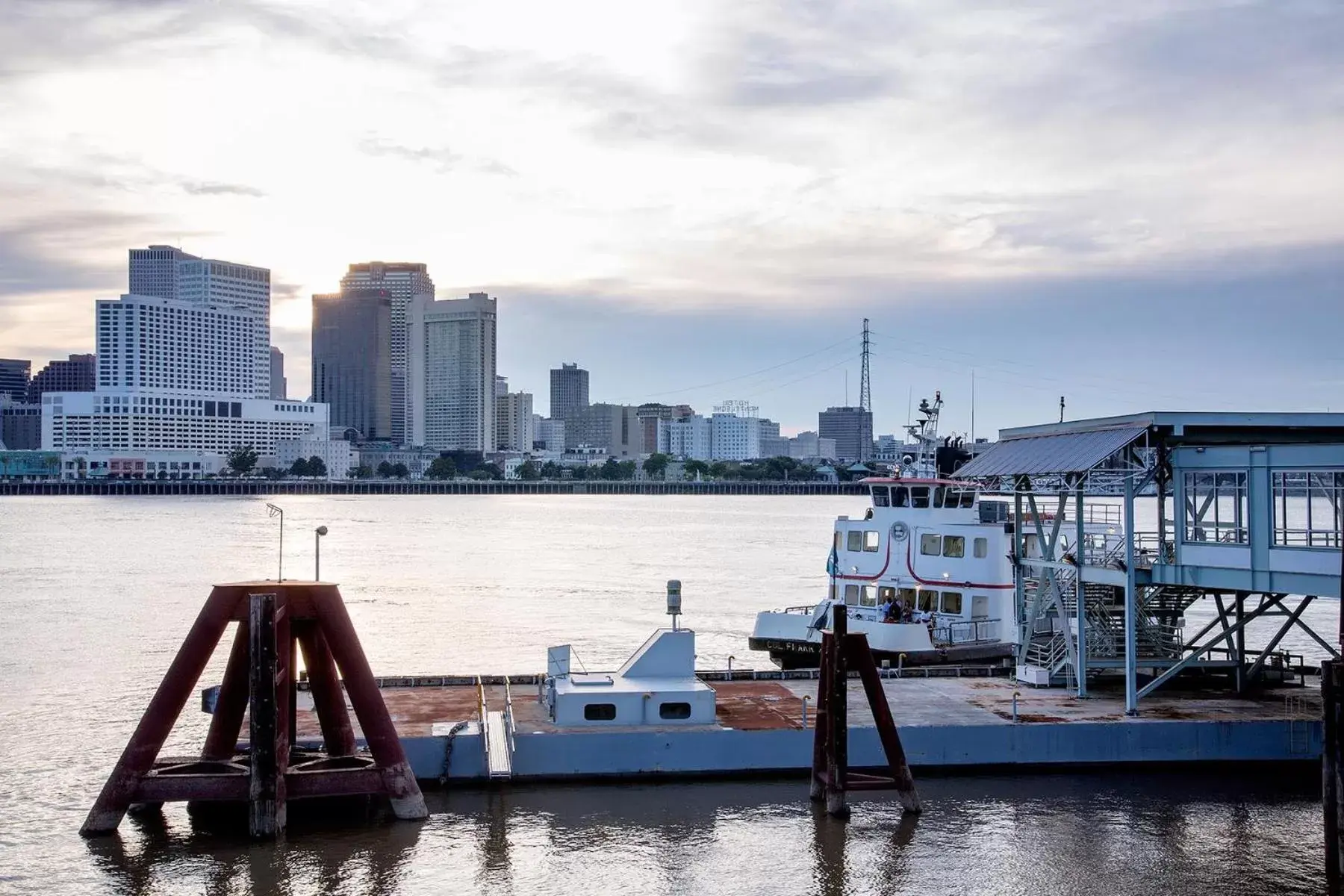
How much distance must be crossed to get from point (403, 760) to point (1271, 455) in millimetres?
18208

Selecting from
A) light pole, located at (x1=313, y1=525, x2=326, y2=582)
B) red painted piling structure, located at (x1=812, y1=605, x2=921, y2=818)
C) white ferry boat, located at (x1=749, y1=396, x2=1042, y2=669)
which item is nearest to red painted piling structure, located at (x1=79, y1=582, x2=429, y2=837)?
light pole, located at (x1=313, y1=525, x2=326, y2=582)

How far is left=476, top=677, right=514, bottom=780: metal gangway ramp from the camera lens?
25.6 metres

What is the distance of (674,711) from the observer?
27.9m

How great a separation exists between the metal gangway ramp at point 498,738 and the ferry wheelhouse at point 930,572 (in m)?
14.8

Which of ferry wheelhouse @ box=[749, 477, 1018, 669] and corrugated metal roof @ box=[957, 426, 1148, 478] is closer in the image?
corrugated metal roof @ box=[957, 426, 1148, 478]

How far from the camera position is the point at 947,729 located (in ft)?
91.1

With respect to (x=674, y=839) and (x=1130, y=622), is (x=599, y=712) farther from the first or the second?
(x=1130, y=622)

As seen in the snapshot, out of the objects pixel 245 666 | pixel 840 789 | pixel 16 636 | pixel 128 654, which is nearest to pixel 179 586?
pixel 16 636

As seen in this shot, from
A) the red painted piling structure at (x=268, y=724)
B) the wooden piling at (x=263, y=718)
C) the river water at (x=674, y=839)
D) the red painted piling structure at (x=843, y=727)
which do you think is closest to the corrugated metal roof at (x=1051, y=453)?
the river water at (x=674, y=839)

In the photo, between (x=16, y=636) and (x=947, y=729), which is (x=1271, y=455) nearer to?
(x=947, y=729)

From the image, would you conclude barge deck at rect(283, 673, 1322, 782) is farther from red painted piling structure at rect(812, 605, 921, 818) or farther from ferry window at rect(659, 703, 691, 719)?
red painted piling structure at rect(812, 605, 921, 818)

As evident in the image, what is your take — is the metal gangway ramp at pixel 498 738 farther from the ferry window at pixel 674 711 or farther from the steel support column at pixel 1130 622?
the steel support column at pixel 1130 622

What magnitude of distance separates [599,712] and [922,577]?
56.1ft

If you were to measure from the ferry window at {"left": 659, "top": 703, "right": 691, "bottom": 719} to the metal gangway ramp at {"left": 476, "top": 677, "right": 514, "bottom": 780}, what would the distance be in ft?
10.2
